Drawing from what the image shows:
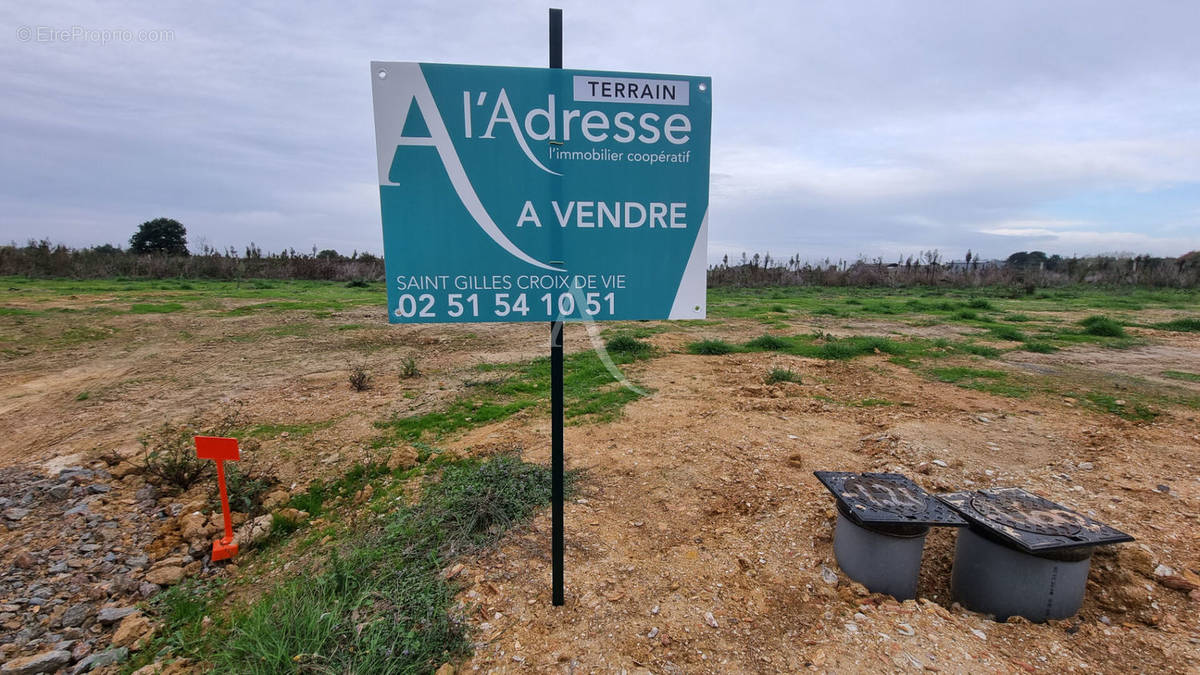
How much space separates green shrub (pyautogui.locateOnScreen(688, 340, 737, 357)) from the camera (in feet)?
25.7

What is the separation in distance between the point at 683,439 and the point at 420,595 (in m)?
2.44

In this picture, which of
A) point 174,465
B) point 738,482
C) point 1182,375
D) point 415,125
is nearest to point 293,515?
point 174,465

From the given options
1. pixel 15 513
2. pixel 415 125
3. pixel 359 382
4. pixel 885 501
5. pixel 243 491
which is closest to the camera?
pixel 415 125

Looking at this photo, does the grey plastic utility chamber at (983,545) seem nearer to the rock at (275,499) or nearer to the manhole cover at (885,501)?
the manhole cover at (885,501)

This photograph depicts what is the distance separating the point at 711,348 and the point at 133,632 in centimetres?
692

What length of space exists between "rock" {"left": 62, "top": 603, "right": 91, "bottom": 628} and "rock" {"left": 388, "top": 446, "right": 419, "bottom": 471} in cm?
166

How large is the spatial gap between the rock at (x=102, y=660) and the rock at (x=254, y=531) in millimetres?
766

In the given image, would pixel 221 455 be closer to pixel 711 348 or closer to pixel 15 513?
pixel 15 513

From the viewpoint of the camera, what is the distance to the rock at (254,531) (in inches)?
118

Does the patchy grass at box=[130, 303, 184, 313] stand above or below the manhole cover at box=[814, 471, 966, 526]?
above

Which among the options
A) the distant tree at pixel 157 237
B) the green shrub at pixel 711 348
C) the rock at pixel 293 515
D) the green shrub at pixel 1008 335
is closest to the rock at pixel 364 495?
the rock at pixel 293 515

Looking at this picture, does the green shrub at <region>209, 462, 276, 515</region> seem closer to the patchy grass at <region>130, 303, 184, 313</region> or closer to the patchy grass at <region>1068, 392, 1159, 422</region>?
the patchy grass at <region>1068, 392, 1159, 422</region>

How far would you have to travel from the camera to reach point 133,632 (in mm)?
2357

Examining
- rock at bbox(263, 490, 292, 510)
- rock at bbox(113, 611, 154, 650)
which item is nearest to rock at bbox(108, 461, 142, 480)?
rock at bbox(263, 490, 292, 510)
